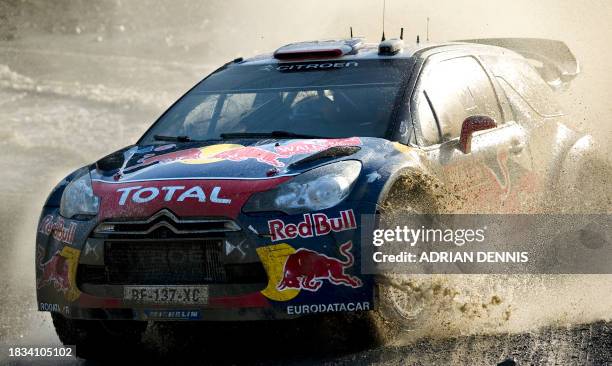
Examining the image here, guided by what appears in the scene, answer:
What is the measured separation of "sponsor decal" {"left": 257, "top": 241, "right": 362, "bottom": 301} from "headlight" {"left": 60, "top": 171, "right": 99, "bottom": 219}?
1.01 metres

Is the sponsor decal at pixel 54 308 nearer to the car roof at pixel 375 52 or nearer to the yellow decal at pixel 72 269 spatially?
the yellow decal at pixel 72 269

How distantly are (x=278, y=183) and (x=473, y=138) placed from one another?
1752 mm

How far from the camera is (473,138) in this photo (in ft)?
22.2

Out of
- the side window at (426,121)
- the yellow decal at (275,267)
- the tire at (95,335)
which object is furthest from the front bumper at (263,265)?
the side window at (426,121)

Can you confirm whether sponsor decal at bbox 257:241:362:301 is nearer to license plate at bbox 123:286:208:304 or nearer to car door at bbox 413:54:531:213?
license plate at bbox 123:286:208:304

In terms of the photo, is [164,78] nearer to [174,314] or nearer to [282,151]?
[282,151]

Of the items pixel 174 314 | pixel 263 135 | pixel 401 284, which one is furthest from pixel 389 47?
pixel 174 314

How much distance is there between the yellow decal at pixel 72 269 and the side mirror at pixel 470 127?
2.34m

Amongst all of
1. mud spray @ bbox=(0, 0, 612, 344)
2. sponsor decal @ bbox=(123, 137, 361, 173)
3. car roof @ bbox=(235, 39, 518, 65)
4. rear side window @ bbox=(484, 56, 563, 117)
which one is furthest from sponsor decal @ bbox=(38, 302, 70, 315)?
rear side window @ bbox=(484, 56, 563, 117)

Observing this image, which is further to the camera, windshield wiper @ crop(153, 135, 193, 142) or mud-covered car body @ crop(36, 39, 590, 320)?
windshield wiper @ crop(153, 135, 193, 142)

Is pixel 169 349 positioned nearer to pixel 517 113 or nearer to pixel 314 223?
pixel 314 223

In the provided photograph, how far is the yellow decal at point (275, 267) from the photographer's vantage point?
530cm

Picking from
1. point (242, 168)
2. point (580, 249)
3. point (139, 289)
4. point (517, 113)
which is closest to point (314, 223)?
point (242, 168)

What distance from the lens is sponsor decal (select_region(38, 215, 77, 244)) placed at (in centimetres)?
573
